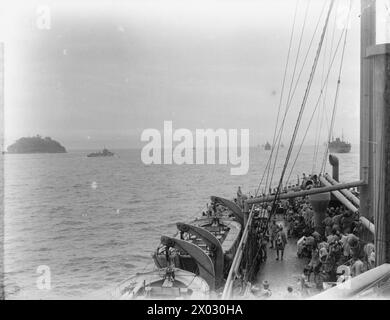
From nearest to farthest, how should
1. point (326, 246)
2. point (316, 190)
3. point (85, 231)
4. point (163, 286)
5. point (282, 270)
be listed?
point (326, 246), point (163, 286), point (282, 270), point (316, 190), point (85, 231)

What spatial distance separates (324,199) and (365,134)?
5.65 ft

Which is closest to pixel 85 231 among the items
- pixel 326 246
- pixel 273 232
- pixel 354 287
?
pixel 273 232

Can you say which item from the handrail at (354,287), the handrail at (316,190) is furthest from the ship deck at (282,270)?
the handrail at (354,287)

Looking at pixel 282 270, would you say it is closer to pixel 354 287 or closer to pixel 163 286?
pixel 163 286

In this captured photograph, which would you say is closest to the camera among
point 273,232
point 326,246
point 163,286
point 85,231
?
point 326,246

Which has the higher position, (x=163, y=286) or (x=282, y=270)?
(x=282, y=270)

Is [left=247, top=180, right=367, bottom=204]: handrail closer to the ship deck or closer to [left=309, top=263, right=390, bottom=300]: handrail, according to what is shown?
the ship deck

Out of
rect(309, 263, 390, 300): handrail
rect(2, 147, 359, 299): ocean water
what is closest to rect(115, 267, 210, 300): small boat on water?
rect(2, 147, 359, 299): ocean water

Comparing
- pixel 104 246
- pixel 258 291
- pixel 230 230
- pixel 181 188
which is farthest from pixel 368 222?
pixel 181 188

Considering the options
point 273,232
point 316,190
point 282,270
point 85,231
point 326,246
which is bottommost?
point 85,231

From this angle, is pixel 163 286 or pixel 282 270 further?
pixel 282 270

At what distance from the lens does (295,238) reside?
32.5 ft
